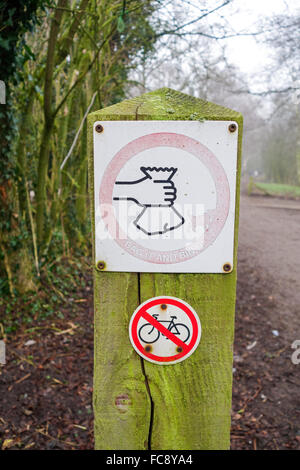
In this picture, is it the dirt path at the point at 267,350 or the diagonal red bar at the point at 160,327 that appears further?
the dirt path at the point at 267,350

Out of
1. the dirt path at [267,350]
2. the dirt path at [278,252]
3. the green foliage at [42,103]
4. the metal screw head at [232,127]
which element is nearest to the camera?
the metal screw head at [232,127]

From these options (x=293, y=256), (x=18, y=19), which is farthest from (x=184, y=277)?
(x=293, y=256)

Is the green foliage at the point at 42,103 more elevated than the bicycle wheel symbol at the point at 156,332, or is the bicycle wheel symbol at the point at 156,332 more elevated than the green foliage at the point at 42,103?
the green foliage at the point at 42,103

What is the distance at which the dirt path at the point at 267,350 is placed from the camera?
90.6 inches

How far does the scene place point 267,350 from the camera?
11.0ft

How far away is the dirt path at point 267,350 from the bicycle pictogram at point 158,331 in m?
1.69

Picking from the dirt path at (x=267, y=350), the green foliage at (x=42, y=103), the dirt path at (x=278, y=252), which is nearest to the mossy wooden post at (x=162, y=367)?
the dirt path at (x=267, y=350)

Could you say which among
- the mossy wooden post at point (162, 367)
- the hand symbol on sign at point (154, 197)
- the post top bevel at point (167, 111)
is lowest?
the mossy wooden post at point (162, 367)

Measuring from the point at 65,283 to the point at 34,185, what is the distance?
1.21 metres

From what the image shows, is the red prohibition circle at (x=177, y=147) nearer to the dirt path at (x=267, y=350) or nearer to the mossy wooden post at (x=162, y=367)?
the mossy wooden post at (x=162, y=367)

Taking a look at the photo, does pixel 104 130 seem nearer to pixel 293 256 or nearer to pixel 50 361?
pixel 50 361

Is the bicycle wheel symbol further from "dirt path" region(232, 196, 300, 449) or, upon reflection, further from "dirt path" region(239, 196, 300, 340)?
"dirt path" region(239, 196, 300, 340)

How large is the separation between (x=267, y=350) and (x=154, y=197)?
297cm

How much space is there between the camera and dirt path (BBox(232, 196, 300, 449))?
2301mm
